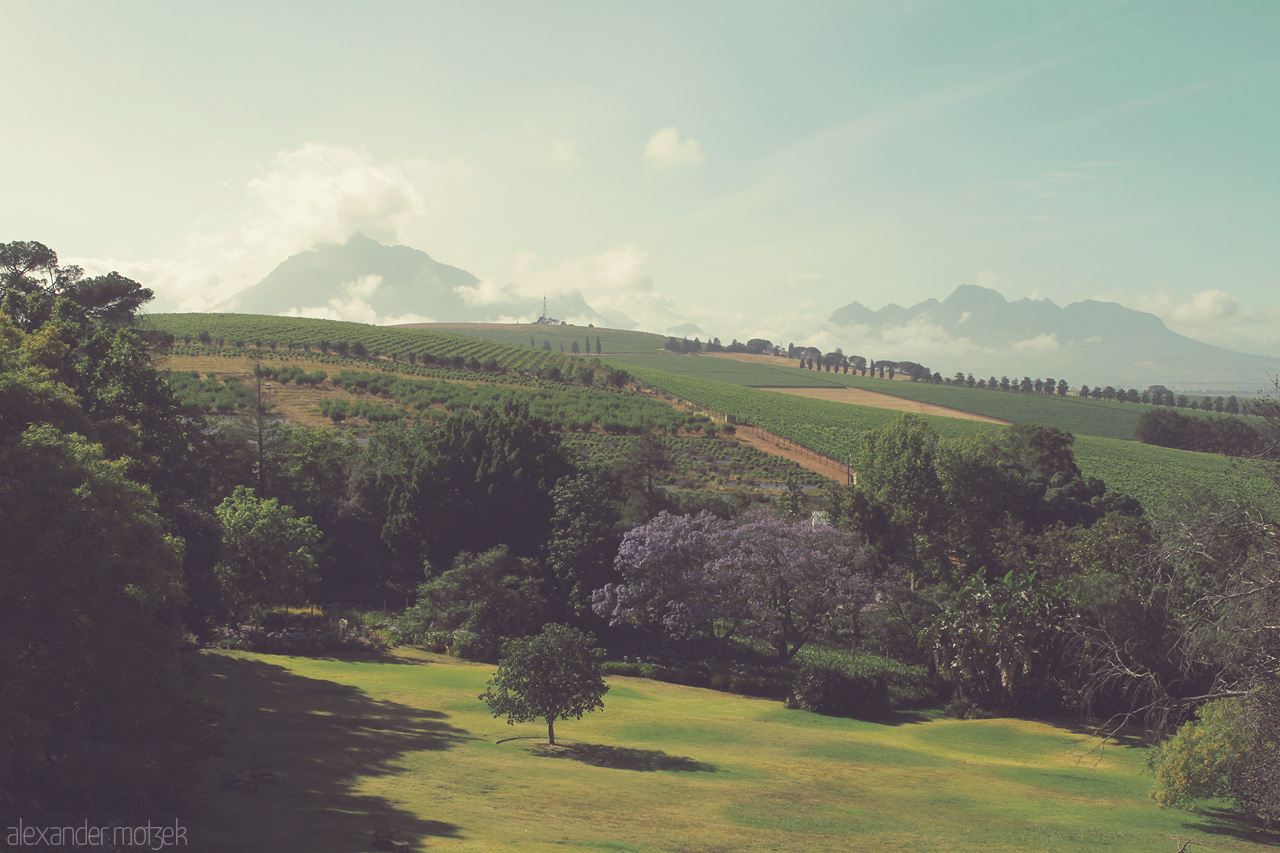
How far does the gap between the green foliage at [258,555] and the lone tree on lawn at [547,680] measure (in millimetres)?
16961

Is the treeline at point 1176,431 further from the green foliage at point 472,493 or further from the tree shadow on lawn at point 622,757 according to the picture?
the tree shadow on lawn at point 622,757

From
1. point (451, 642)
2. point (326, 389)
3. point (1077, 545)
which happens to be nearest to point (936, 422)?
point (1077, 545)

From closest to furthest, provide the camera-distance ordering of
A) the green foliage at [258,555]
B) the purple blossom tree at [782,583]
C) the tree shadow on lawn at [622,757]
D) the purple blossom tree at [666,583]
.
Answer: the tree shadow on lawn at [622,757] < the green foliage at [258,555] < the purple blossom tree at [666,583] < the purple blossom tree at [782,583]

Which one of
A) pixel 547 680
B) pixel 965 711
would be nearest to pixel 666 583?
pixel 965 711

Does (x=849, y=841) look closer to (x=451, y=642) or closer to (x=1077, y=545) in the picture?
(x=451, y=642)

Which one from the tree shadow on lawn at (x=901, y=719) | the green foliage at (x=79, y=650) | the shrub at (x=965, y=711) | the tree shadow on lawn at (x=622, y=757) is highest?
the green foliage at (x=79, y=650)

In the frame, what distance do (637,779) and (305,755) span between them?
361 inches

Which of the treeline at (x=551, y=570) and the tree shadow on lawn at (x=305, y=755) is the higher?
the treeline at (x=551, y=570)

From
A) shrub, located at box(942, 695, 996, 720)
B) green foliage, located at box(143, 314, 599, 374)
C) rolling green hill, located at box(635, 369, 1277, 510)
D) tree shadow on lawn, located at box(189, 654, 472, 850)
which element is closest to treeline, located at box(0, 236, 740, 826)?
tree shadow on lawn, located at box(189, 654, 472, 850)

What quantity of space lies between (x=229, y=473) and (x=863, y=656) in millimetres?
41287

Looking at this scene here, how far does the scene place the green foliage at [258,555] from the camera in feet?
118

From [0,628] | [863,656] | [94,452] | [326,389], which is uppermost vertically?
[326,389]

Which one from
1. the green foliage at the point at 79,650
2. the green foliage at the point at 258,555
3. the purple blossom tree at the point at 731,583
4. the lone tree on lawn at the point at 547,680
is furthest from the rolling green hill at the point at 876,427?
the green foliage at the point at 79,650

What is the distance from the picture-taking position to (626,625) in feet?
145
